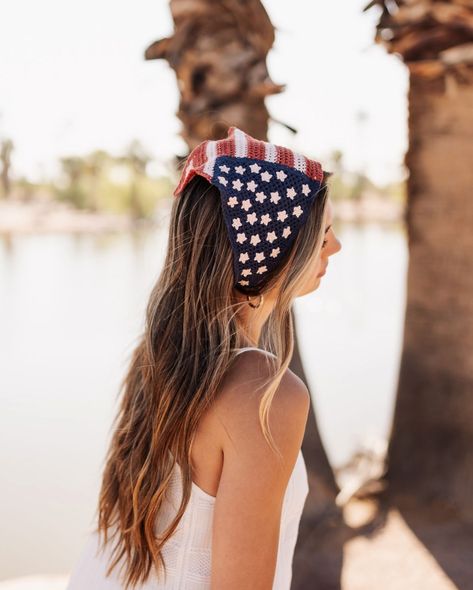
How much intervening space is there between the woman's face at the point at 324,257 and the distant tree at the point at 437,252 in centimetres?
229

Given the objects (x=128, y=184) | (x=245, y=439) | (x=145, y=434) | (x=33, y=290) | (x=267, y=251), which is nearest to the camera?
(x=245, y=439)

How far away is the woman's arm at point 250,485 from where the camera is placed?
1228mm

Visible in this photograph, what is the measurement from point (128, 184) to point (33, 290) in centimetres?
4127

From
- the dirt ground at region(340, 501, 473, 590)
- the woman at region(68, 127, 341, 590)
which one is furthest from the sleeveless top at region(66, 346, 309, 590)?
the dirt ground at region(340, 501, 473, 590)

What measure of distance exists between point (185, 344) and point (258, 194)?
35 cm

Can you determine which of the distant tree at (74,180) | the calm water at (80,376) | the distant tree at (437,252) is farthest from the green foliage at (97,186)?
the distant tree at (437,252)

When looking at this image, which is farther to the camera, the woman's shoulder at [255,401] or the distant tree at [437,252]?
the distant tree at [437,252]

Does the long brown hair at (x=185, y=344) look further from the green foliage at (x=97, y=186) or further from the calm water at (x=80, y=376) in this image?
Answer: the green foliage at (x=97, y=186)

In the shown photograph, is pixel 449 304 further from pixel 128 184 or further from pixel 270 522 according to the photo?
pixel 128 184

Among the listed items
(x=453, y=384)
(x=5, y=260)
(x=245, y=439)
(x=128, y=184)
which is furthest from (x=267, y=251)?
(x=128, y=184)

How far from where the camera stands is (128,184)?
5688 centimetres

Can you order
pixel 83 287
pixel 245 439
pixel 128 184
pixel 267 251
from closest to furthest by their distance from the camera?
pixel 245 439 → pixel 267 251 → pixel 83 287 → pixel 128 184

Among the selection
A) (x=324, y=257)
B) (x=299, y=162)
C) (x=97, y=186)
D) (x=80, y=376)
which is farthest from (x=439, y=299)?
(x=97, y=186)

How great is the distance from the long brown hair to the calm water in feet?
1.14
